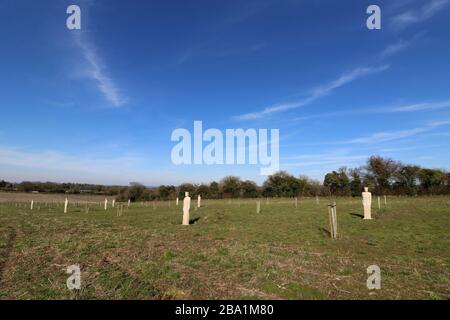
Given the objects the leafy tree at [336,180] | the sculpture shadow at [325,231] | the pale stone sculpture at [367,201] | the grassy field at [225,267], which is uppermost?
the leafy tree at [336,180]

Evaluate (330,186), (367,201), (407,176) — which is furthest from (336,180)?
(367,201)

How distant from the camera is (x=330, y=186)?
228 ft

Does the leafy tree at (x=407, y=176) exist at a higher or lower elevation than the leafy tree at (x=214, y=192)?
higher

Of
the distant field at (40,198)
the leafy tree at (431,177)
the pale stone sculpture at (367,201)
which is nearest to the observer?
the pale stone sculpture at (367,201)

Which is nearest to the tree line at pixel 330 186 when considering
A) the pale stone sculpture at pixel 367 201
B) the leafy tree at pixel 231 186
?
the leafy tree at pixel 231 186

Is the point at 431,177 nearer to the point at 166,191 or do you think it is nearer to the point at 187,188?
the point at 187,188

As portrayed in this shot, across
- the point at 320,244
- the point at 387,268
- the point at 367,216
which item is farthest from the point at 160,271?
the point at 367,216

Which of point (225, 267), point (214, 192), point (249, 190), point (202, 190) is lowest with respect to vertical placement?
point (225, 267)

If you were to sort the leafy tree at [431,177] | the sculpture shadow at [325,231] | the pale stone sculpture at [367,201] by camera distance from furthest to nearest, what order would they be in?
the leafy tree at [431,177], the pale stone sculpture at [367,201], the sculpture shadow at [325,231]

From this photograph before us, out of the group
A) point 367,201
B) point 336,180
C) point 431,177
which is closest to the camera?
point 367,201

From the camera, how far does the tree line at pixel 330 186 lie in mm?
57363

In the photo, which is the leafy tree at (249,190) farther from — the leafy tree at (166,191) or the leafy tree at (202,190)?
the leafy tree at (166,191)

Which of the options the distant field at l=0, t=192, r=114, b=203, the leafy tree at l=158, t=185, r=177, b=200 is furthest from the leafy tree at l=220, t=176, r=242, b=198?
the distant field at l=0, t=192, r=114, b=203
